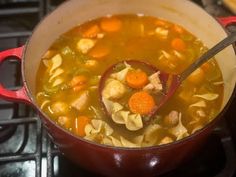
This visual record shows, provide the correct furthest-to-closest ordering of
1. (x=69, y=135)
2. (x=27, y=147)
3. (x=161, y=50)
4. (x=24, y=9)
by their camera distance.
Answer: (x=24, y=9) → (x=161, y=50) → (x=27, y=147) → (x=69, y=135)

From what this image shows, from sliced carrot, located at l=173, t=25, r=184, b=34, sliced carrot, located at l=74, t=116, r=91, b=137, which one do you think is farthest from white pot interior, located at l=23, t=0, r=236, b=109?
sliced carrot, located at l=74, t=116, r=91, b=137

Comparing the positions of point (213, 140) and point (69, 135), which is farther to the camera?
point (213, 140)

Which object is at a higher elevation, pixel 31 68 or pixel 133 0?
pixel 133 0

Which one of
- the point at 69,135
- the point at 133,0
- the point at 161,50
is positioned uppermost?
the point at 133,0

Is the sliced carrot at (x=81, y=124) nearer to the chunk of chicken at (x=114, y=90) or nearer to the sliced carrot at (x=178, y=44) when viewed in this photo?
the chunk of chicken at (x=114, y=90)

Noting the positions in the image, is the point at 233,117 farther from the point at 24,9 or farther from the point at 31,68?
the point at 24,9

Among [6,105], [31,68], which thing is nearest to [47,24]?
[31,68]

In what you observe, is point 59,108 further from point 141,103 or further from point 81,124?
point 141,103

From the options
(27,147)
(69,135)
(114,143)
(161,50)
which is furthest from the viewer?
(161,50)
